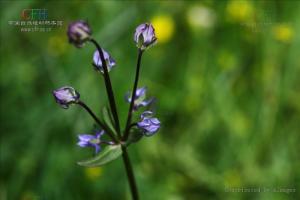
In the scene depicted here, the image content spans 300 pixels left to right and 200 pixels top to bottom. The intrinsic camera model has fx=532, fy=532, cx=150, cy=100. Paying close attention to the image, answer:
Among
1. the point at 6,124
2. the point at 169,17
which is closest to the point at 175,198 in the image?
the point at 6,124

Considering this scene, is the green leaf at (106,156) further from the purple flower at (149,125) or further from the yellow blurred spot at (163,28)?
the yellow blurred spot at (163,28)

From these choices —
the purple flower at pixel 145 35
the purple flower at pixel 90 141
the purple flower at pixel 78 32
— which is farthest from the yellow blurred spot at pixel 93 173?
the purple flower at pixel 78 32

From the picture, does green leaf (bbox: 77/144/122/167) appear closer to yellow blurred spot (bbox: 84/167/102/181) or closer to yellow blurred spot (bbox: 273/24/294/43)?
yellow blurred spot (bbox: 84/167/102/181)

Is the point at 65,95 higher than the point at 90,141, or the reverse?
the point at 65,95

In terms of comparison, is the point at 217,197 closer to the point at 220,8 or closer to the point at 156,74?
the point at 156,74

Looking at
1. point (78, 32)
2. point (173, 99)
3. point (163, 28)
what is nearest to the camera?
point (78, 32)

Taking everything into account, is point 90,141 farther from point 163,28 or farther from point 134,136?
point 163,28

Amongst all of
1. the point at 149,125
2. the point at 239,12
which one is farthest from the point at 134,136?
the point at 239,12
